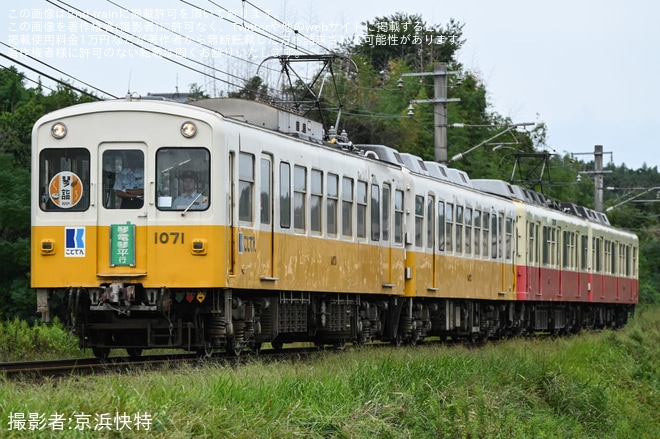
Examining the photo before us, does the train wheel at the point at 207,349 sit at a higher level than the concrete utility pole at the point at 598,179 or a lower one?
lower

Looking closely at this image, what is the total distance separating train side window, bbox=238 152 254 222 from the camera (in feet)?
49.2

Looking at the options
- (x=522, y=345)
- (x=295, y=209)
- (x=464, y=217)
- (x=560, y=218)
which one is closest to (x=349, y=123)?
(x=560, y=218)

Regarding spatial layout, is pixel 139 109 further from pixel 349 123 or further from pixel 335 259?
pixel 349 123

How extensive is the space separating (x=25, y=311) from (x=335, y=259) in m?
19.4

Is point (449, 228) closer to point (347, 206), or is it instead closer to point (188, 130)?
point (347, 206)

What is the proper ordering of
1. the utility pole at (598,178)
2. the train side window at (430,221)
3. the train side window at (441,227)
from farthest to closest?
the utility pole at (598,178), the train side window at (441,227), the train side window at (430,221)

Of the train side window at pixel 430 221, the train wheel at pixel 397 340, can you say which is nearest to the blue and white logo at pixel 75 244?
the train wheel at pixel 397 340

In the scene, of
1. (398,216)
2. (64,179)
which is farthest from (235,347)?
(398,216)

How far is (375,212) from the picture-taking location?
20.0 m

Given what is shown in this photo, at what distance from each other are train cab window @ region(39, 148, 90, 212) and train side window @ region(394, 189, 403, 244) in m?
7.37

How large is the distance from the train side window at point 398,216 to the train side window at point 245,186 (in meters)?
6.10

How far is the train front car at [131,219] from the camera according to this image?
14.5 m

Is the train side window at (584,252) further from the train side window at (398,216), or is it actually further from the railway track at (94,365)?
the railway track at (94,365)

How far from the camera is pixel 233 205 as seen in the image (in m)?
14.7
